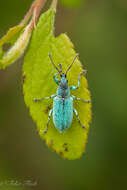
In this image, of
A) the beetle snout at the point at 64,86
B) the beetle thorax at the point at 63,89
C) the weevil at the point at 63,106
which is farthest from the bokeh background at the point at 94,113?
the beetle snout at the point at 64,86

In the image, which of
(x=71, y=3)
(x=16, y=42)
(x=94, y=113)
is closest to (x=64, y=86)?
(x=16, y=42)

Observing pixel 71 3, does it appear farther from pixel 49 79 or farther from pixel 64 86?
pixel 49 79

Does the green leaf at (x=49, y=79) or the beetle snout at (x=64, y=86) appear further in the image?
the beetle snout at (x=64, y=86)

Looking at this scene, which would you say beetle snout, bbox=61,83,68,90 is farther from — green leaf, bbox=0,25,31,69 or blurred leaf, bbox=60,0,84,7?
blurred leaf, bbox=60,0,84,7

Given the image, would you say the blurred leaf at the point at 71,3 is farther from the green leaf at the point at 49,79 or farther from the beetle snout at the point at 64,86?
the green leaf at the point at 49,79

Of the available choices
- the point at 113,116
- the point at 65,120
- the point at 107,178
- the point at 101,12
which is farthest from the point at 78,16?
the point at 107,178

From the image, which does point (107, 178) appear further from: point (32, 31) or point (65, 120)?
point (32, 31)

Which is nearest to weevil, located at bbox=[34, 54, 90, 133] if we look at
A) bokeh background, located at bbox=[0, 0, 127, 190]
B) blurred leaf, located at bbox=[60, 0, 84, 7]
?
blurred leaf, located at bbox=[60, 0, 84, 7]
